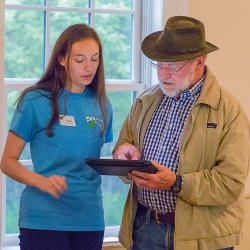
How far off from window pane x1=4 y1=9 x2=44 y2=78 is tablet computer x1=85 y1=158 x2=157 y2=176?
3.36ft

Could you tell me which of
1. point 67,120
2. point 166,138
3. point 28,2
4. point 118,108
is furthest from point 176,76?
point 28,2

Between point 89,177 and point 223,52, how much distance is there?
1274 mm

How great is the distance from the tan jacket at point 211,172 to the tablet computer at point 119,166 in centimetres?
18

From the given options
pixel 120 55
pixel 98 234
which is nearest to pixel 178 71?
pixel 98 234

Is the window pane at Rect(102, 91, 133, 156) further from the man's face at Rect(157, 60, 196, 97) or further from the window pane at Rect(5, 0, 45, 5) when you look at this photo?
the man's face at Rect(157, 60, 196, 97)

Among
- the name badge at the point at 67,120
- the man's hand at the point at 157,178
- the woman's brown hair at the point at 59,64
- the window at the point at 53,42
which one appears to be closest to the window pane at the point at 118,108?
the window at the point at 53,42

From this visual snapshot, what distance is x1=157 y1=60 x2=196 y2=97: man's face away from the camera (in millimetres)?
2521

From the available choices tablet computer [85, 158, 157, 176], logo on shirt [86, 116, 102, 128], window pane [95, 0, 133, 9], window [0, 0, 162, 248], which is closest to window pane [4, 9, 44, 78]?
window [0, 0, 162, 248]

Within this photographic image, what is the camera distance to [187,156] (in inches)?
96.3

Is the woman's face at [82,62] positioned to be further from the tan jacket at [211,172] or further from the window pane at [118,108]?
the window pane at [118,108]

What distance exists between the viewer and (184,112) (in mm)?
2543

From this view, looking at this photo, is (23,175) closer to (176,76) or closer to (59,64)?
(59,64)

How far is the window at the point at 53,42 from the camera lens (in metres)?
3.18

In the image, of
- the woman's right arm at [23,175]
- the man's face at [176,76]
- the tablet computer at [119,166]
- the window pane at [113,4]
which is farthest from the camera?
the window pane at [113,4]
